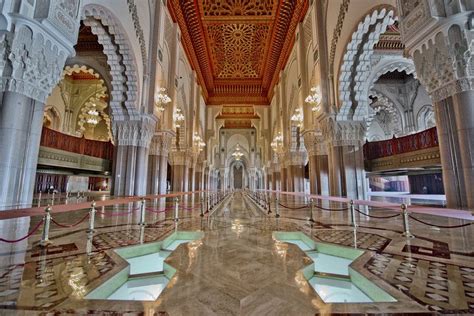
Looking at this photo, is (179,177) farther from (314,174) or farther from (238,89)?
(238,89)

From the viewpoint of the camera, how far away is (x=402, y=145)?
10.7 metres

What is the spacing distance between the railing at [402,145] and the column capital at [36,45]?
1201 cm

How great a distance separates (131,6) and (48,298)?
8392 millimetres

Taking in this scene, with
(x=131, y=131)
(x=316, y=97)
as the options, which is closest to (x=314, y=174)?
(x=316, y=97)

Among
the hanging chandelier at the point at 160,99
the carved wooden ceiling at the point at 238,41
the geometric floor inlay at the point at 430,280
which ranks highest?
the carved wooden ceiling at the point at 238,41

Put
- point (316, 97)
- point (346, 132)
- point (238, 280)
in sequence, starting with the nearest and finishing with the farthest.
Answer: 1. point (238, 280)
2. point (346, 132)
3. point (316, 97)

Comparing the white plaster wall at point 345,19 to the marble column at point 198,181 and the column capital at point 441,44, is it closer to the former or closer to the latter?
the column capital at point 441,44

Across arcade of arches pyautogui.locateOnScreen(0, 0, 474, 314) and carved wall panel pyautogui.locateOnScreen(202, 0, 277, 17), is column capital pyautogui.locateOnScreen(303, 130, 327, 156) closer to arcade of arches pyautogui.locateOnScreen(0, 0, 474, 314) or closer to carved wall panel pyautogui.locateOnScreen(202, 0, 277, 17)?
arcade of arches pyautogui.locateOnScreen(0, 0, 474, 314)

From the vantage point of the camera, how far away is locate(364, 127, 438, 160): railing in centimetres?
913

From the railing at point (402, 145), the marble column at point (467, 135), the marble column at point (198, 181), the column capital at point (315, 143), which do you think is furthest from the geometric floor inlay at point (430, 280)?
the marble column at point (198, 181)

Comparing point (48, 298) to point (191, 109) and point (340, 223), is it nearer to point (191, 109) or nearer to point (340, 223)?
point (340, 223)

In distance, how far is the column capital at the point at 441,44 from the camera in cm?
357

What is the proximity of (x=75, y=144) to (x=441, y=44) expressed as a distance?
44.6ft

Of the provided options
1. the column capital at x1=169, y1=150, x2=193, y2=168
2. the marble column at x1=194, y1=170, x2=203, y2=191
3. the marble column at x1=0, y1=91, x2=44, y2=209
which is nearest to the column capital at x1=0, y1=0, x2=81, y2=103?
the marble column at x1=0, y1=91, x2=44, y2=209
